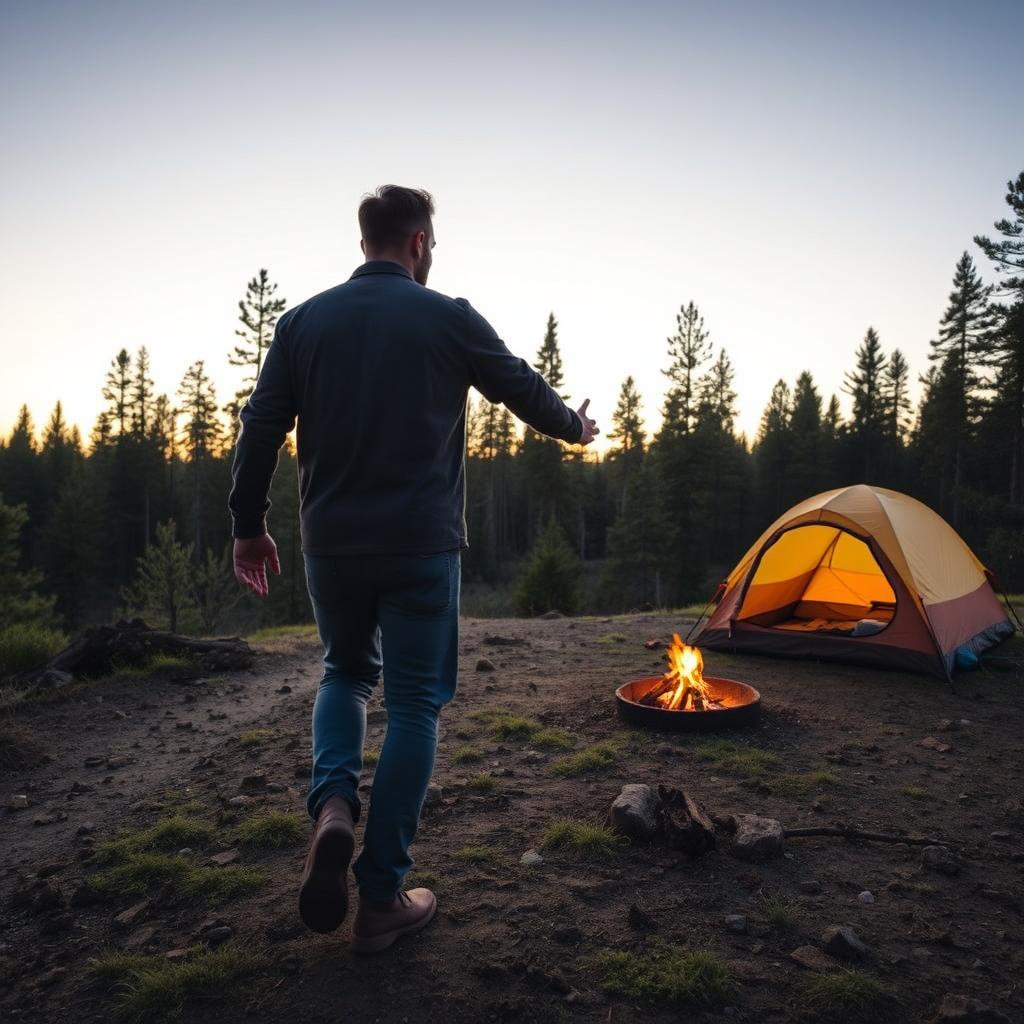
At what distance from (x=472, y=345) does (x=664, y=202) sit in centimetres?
1534

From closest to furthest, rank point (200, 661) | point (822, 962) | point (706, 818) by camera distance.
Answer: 1. point (822, 962)
2. point (706, 818)
3. point (200, 661)

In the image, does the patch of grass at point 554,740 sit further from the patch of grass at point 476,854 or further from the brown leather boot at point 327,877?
the brown leather boot at point 327,877

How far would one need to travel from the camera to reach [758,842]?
113 inches

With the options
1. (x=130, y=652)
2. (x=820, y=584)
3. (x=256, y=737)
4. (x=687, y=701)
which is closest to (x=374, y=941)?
(x=256, y=737)

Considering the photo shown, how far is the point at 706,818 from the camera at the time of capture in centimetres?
300

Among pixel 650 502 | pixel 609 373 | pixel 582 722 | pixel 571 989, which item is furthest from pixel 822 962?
pixel 609 373

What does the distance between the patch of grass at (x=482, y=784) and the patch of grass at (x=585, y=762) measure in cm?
40

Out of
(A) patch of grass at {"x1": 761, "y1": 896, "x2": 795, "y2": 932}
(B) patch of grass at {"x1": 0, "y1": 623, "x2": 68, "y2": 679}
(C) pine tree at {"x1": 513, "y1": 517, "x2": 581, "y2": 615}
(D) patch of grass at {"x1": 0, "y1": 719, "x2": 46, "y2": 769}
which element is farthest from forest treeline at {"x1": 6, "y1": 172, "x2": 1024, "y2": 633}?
(A) patch of grass at {"x1": 761, "y1": 896, "x2": 795, "y2": 932}

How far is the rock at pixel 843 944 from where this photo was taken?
2.17 metres

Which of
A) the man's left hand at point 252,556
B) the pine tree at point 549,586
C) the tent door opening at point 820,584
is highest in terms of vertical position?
the man's left hand at point 252,556

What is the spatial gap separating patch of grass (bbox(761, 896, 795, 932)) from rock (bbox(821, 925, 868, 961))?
0.14 m

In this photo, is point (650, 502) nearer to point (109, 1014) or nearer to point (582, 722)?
point (582, 722)

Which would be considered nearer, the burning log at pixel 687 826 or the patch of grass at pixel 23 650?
the burning log at pixel 687 826

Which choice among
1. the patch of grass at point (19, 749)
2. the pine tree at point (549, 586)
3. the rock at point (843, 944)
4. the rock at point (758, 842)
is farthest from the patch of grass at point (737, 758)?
the pine tree at point (549, 586)
